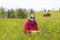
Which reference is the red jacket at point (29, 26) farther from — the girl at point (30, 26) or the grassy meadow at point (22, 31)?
the grassy meadow at point (22, 31)

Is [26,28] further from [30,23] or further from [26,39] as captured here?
[26,39]

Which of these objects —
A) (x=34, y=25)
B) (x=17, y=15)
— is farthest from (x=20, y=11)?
(x=34, y=25)

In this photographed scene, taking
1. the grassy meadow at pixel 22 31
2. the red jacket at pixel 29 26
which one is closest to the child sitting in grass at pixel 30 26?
the red jacket at pixel 29 26

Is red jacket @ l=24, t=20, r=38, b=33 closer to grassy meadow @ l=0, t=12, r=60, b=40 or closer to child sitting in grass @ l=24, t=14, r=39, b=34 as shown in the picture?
child sitting in grass @ l=24, t=14, r=39, b=34

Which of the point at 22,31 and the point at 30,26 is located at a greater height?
the point at 30,26

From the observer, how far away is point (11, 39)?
5.57 meters

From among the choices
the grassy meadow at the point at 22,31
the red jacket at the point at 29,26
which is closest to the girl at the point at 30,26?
the red jacket at the point at 29,26

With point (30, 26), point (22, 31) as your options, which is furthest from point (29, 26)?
point (22, 31)

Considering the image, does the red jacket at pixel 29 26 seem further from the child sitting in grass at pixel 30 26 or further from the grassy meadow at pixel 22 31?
the grassy meadow at pixel 22 31

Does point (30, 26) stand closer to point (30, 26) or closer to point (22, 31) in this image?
point (30, 26)

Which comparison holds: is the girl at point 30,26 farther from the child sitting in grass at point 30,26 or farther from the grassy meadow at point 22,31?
the grassy meadow at point 22,31

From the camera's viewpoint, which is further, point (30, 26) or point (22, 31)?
point (22, 31)

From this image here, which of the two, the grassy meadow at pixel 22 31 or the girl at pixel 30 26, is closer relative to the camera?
the grassy meadow at pixel 22 31

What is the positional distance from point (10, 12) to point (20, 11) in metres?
3.95
